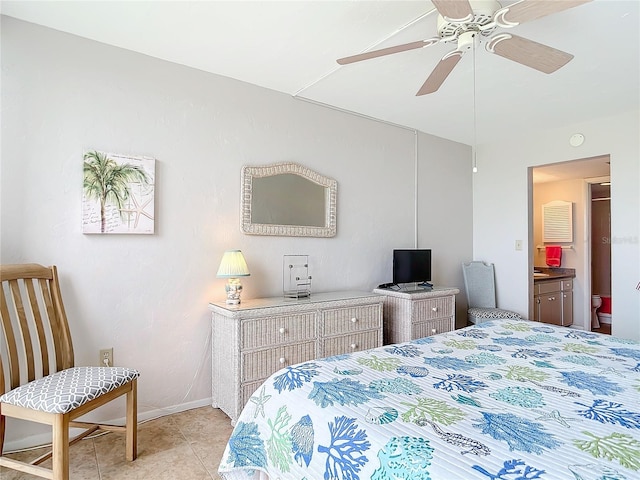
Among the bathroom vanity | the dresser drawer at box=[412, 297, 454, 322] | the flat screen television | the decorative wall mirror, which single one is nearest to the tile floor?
the decorative wall mirror

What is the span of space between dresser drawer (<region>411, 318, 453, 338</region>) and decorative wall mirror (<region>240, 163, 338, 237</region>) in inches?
43.7

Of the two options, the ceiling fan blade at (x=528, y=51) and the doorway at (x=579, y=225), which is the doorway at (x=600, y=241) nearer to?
the doorway at (x=579, y=225)

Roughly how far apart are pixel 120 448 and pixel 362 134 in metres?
3.04

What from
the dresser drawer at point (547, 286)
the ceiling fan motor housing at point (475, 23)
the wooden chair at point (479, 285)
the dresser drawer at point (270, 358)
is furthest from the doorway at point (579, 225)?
the dresser drawer at point (270, 358)

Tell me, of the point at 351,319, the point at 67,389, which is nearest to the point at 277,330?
the point at 351,319

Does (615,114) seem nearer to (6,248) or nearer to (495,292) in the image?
(495,292)

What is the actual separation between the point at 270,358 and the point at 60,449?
1.19 meters

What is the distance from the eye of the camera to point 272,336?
8.20ft

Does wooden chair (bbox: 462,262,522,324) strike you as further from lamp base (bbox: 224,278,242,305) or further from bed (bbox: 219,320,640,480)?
lamp base (bbox: 224,278,242,305)

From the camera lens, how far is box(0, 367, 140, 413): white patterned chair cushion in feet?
5.34

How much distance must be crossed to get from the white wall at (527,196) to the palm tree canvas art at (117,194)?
12.1ft

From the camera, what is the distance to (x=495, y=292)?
4.30 metres

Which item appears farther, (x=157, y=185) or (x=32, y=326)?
(x=157, y=185)

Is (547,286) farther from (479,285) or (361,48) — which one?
(361,48)
